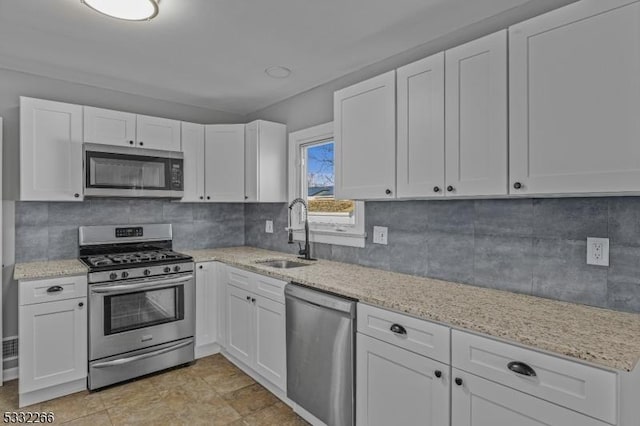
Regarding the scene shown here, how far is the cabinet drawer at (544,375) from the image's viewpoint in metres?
1.12

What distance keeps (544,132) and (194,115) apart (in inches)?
136

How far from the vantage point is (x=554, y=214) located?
70.9 inches

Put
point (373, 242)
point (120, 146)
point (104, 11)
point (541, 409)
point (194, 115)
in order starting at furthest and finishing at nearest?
point (194, 115) < point (120, 146) < point (373, 242) < point (104, 11) < point (541, 409)

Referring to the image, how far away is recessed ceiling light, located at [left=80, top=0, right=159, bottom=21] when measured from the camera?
181 centimetres

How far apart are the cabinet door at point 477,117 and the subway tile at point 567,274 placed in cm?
Answer: 44

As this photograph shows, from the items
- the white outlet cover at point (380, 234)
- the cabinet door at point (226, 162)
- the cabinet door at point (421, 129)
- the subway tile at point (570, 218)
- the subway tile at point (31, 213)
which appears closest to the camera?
the subway tile at point (570, 218)

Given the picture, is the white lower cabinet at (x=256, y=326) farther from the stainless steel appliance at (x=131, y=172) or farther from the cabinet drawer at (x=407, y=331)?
the stainless steel appliance at (x=131, y=172)

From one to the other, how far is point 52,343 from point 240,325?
1.30 m

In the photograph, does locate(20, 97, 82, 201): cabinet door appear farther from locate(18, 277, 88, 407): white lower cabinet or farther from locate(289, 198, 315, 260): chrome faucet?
locate(289, 198, 315, 260): chrome faucet

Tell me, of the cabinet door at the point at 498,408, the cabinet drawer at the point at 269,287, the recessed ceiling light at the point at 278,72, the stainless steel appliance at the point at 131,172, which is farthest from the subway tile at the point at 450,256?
the stainless steel appliance at the point at 131,172

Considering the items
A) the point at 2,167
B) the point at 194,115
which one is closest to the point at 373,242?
the point at 194,115

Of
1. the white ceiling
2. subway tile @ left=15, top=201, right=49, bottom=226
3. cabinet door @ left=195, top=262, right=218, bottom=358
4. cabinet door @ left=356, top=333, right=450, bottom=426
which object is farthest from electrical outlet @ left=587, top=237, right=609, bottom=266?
subway tile @ left=15, top=201, right=49, bottom=226

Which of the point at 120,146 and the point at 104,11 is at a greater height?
the point at 104,11

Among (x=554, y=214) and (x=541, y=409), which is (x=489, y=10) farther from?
(x=541, y=409)
